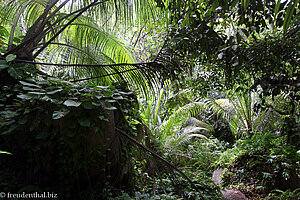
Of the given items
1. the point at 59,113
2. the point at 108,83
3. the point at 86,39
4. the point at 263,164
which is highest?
the point at 86,39

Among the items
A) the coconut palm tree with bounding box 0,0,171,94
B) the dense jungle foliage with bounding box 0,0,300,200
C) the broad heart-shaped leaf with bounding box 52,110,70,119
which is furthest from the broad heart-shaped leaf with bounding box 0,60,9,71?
the broad heart-shaped leaf with bounding box 52,110,70,119

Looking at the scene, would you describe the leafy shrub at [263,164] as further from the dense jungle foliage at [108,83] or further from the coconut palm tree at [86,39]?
the coconut palm tree at [86,39]

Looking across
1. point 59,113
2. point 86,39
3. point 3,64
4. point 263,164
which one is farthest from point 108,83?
point 263,164

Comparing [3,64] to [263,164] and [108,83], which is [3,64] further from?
[263,164]

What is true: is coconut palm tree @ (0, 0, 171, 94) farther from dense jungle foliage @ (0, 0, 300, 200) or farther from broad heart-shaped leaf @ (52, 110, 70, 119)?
broad heart-shaped leaf @ (52, 110, 70, 119)

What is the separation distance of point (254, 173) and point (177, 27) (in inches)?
141

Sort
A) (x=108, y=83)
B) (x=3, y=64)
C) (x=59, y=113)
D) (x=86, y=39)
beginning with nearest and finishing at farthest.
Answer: (x=59, y=113)
(x=3, y=64)
(x=108, y=83)
(x=86, y=39)

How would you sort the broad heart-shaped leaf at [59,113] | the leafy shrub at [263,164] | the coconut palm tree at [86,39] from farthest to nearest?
the leafy shrub at [263,164], the coconut palm tree at [86,39], the broad heart-shaped leaf at [59,113]

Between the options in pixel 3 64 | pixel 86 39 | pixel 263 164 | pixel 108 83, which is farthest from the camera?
pixel 263 164

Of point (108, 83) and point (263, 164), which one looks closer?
point (108, 83)

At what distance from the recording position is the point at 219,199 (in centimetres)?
252

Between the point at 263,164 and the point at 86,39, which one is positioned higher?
the point at 86,39

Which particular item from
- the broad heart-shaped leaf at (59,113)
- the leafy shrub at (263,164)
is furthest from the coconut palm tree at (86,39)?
the leafy shrub at (263,164)

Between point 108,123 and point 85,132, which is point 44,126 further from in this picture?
point 108,123
